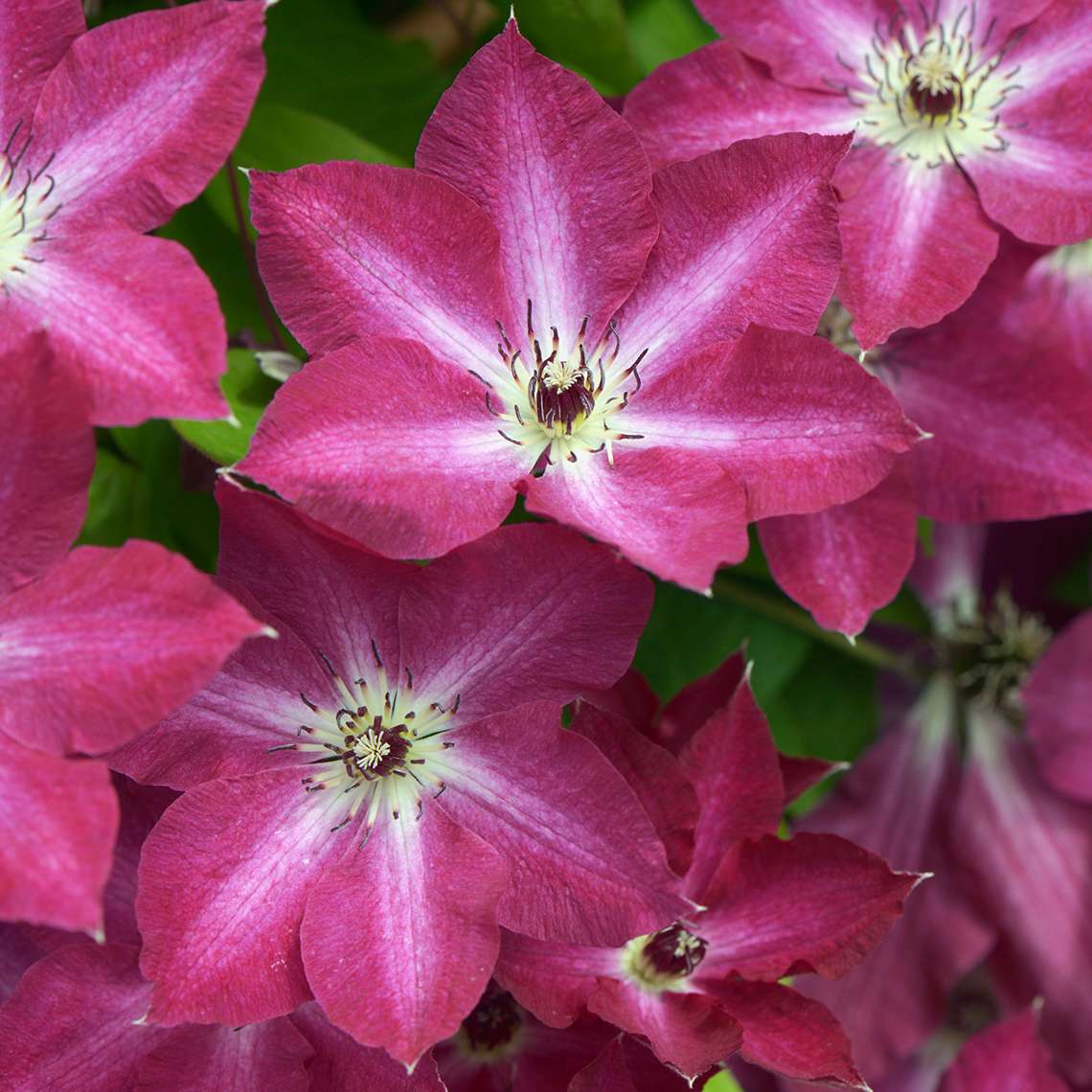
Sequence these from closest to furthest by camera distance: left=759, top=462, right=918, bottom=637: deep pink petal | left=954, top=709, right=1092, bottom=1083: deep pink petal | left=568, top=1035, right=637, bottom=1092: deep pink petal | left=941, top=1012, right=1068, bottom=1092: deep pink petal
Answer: left=568, top=1035, right=637, bottom=1092: deep pink petal → left=759, top=462, right=918, bottom=637: deep pink petal → left=941, top=1012, right=1068, bottom=1092: deep pink petal → left=954, top=709, right=1092, bottom=1083: deep pink petal

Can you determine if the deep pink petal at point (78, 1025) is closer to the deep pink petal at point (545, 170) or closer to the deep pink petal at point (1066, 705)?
the deep pink petal at point (545, 170)

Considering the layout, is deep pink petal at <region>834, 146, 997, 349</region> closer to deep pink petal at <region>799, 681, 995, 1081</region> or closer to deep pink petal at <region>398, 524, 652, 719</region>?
deep pink petal at <region>398, 524, 652, 719</region>

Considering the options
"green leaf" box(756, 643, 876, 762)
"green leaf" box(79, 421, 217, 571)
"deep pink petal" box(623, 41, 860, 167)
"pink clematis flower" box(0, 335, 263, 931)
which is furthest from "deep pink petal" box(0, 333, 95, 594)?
"green leaf" box(756, 643, 876, 762)

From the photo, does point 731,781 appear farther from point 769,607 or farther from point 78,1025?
point 78,1025

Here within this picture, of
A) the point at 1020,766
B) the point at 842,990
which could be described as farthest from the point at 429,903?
the point at 1020,766

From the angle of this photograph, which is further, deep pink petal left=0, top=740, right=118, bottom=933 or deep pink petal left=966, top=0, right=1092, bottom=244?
deep pink petal left=966, top=0, right=1092, bottom=244

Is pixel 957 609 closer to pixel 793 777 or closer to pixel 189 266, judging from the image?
pixel 793 777
